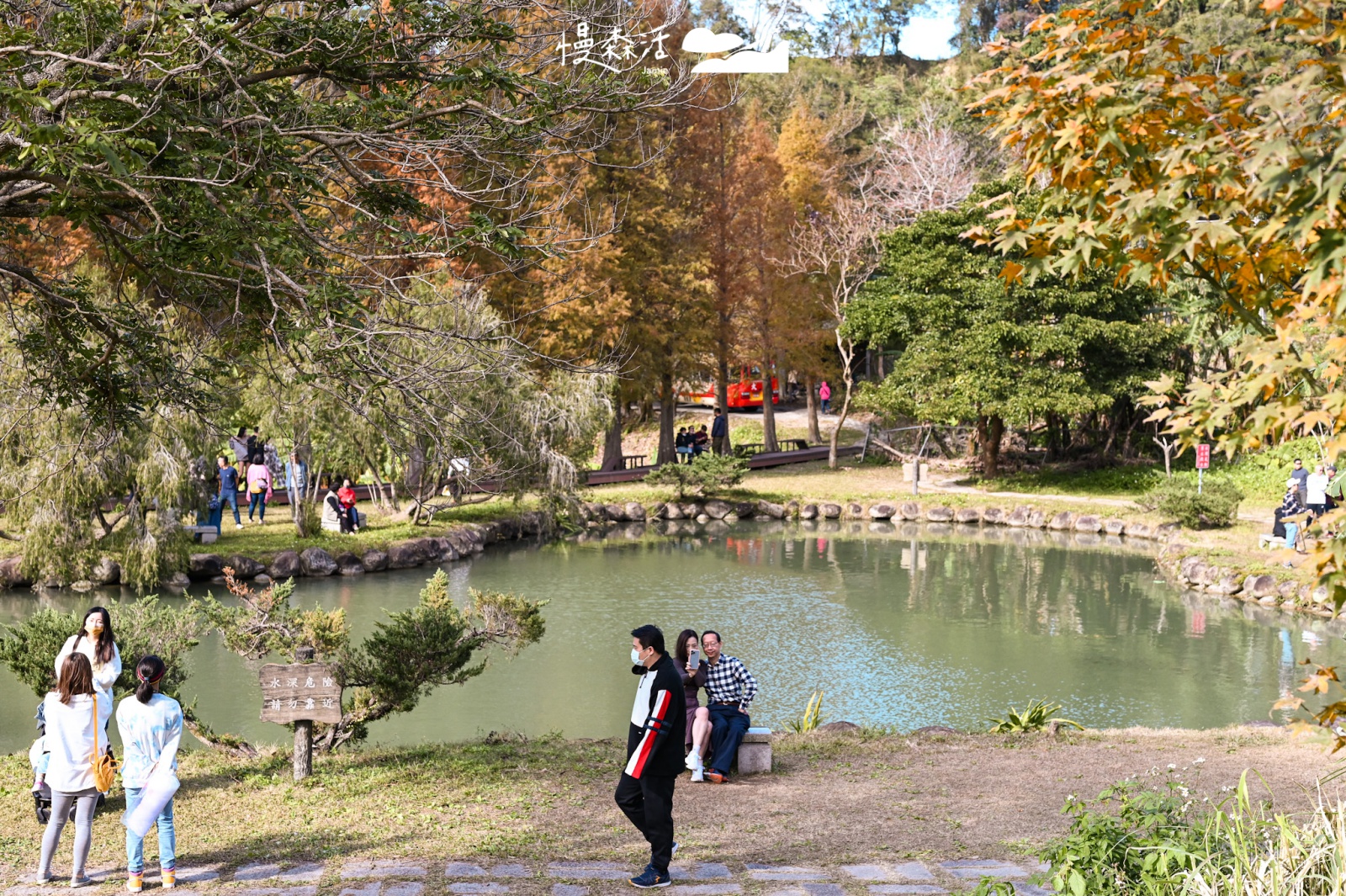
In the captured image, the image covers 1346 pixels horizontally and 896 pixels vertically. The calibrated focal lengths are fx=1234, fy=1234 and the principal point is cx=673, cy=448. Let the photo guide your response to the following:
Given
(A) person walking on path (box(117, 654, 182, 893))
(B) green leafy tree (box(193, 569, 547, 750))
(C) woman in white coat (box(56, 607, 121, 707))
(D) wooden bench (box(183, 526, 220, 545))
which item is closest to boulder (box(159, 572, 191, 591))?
(D) wooden bench (box(183, 526, 220, 545))

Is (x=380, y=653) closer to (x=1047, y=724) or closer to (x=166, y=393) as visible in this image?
(x=166, y=393)

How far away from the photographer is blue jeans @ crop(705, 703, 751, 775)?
846 cm

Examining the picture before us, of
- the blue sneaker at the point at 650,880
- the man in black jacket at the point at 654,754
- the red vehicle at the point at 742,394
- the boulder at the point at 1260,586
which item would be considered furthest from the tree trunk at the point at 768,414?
the blue sneaker at the point at 650,880

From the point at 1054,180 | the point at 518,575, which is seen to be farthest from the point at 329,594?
the point at 1054,180

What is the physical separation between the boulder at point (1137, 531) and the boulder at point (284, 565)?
16184 mm

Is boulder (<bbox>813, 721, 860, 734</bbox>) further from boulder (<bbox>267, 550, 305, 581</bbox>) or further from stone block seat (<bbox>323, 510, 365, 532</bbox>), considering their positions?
stone block seat (<bbox>323, 510, 365, 532</bbox>)

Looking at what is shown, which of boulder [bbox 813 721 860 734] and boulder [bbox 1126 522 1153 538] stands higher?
boulder [bbox 1126 522 1153 538]

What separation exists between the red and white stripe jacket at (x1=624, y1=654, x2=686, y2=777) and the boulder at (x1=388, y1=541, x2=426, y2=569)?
15.6 m

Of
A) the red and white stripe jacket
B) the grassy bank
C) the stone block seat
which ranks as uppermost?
the red and white stripe jacket

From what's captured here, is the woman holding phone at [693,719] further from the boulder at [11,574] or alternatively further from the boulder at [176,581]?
the boulder at [11,574]

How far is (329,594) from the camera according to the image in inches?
734

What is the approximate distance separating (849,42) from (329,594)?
48695mm

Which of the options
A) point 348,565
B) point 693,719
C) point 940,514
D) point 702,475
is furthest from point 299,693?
point 940,514

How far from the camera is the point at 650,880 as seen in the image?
607 cm
